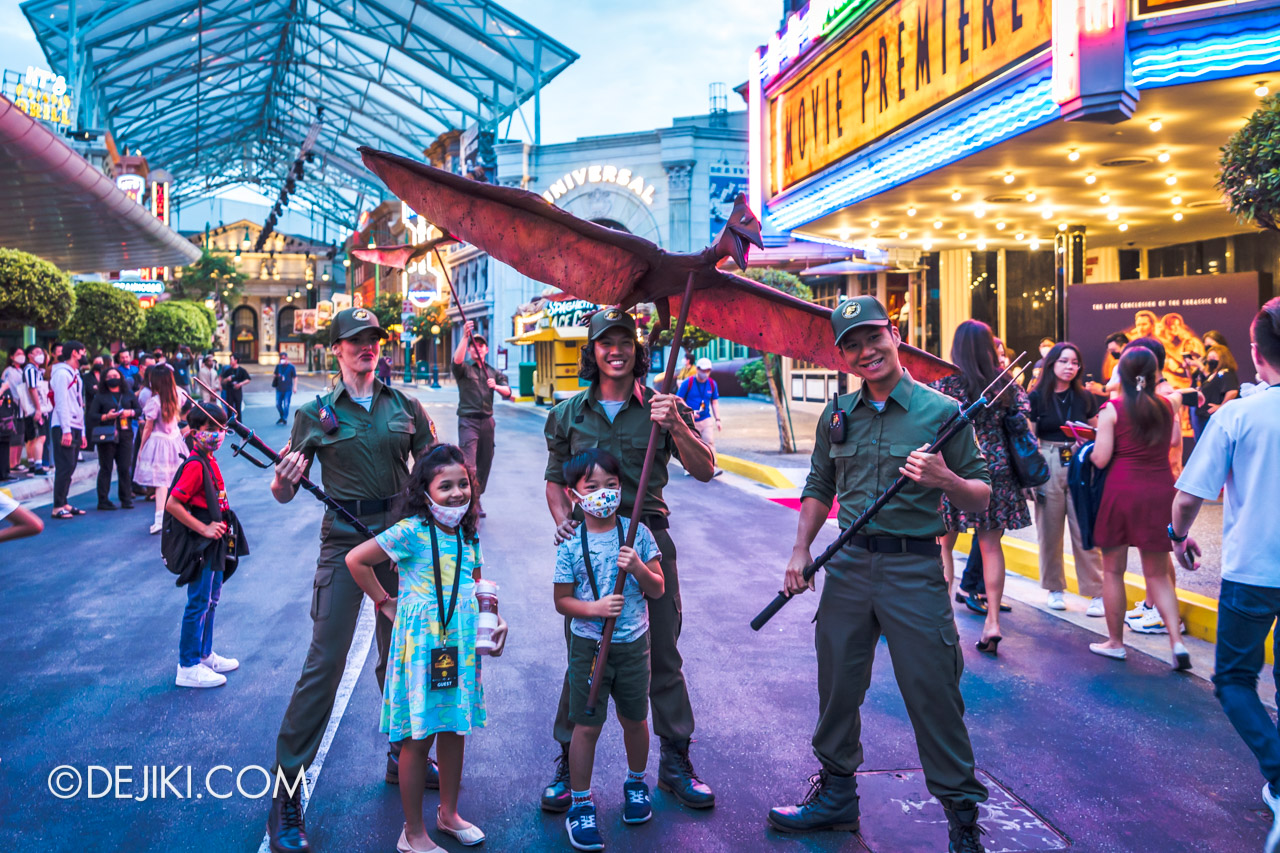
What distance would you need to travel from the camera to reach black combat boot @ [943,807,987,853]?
2.99m

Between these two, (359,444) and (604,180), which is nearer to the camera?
(359,444)

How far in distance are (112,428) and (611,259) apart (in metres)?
9.96

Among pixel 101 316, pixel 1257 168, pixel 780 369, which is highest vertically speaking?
pixel 101 316

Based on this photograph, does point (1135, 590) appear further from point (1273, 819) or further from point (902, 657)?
point (902, 657)

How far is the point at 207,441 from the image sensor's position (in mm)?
4848

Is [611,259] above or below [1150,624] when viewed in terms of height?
above

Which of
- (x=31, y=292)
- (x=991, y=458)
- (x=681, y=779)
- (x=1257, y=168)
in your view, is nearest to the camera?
(x=681, y=779)

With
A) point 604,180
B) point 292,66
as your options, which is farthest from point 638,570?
point 292,66

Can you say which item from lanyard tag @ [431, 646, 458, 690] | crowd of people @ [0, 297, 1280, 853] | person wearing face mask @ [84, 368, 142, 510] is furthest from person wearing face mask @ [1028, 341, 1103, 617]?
person wearing face mask @ [84, 368, 142, 510]

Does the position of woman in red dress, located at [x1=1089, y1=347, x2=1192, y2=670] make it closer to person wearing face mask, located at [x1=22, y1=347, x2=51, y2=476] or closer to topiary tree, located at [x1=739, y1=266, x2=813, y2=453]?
topiary tree, located at [x1=739, y1=266, x2=813, y2=453]

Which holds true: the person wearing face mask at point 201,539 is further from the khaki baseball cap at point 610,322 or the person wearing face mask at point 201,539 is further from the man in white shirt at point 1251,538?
the man in white shirt at point 1251,538

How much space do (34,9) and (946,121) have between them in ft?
Result: 108

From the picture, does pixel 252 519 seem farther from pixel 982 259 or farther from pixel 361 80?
pixel 361 80

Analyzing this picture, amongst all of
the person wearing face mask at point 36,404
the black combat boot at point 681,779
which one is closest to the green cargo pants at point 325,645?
the black combat boot at point 681,779
